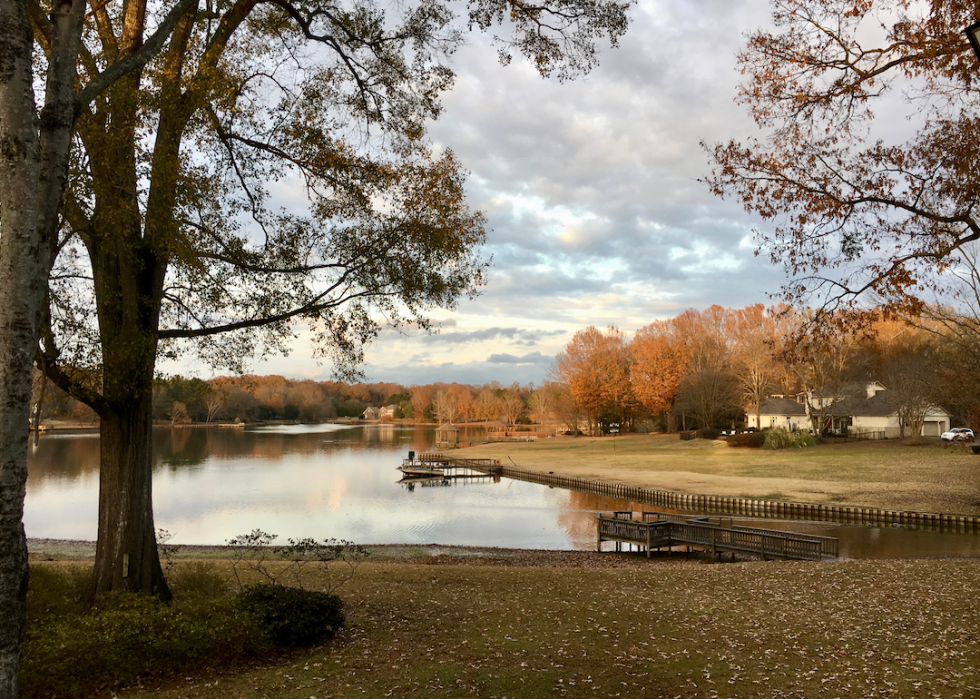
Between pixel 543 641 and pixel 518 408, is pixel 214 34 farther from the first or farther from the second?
pixel 518 408

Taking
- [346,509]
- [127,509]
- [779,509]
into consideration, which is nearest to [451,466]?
[346,509]

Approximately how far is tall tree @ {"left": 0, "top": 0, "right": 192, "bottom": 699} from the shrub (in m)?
50.0

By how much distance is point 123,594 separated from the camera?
6.71m

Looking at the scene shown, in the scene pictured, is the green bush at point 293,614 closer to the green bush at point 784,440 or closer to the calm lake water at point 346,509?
the calm lake water at point 346,509

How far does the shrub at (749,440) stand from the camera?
157 ft

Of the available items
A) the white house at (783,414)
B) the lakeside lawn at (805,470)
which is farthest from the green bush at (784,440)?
the white house at (783,414)

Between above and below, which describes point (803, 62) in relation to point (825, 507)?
above

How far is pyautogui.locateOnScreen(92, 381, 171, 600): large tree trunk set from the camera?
7230 millimetres

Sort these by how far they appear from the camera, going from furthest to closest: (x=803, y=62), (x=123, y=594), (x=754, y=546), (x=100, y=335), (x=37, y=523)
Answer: (x=37, y=523) → (x=754, y=546) → (x=803, y=62) → (x=100, y=335) → (x=123, y=594)

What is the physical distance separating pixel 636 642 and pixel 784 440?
4313 cm

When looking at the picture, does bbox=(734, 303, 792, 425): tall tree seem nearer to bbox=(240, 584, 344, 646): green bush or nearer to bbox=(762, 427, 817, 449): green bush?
bbox=(762, 427, 817, 449): green bush

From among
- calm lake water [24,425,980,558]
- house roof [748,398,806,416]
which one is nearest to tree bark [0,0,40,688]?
calm lake water [24,425,980,558]

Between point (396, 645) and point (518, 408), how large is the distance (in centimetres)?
9722

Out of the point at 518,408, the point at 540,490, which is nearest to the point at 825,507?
the point at 540,490
